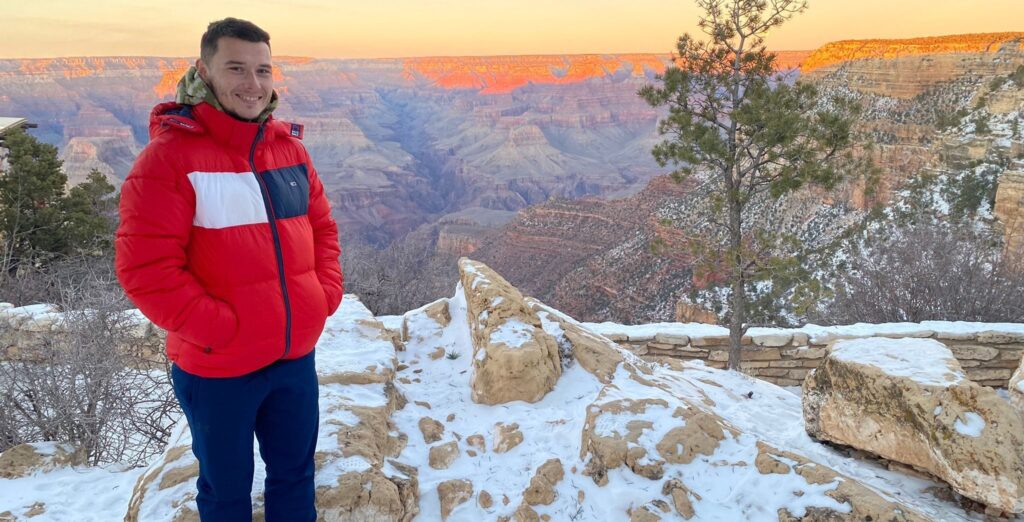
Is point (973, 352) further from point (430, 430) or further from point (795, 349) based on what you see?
point (430, 430)

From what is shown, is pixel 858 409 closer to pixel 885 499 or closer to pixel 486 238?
pixel 885 499

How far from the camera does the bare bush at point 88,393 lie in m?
5.12

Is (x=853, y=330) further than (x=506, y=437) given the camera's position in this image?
Yes

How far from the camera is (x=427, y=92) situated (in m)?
198

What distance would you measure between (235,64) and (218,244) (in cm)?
68

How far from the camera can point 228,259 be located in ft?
6.80

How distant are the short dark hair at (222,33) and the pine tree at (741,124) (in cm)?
538

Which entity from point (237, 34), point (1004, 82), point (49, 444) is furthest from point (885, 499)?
point (1004, 82)

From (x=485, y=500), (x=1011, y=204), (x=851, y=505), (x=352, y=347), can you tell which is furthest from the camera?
(x=1011, y=204)

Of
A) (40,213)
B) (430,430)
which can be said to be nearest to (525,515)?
(430,430)

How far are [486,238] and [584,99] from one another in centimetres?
11341

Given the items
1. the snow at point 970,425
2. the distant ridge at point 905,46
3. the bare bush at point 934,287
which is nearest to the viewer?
the snow at point 970,425

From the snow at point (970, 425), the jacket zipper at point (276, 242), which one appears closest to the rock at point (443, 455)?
the jacket zipper at point (276, 242)

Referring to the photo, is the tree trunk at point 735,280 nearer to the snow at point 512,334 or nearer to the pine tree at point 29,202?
the snow at point 512,334
